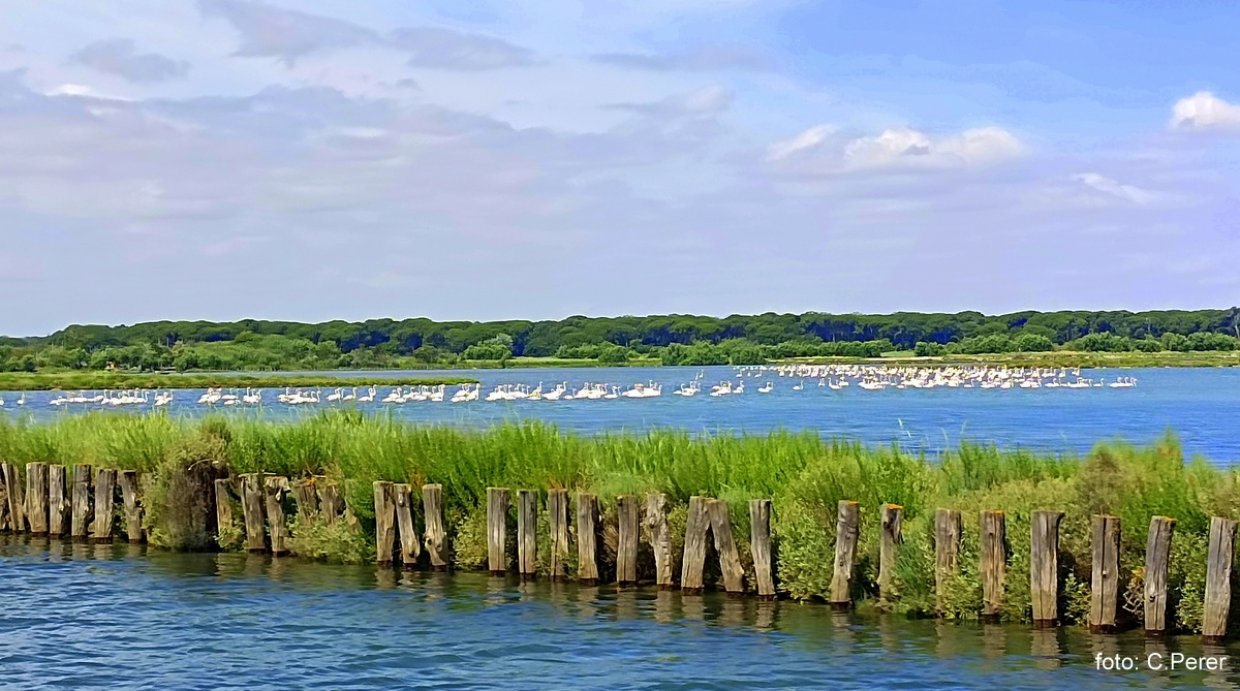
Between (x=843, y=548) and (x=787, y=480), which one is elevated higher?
(x=787, y=480)

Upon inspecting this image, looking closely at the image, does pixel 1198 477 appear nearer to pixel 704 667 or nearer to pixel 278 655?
pixel 704 667

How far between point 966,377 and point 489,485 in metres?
96.2

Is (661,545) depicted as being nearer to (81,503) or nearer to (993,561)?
(993,561)

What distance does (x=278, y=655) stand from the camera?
16031 millimetres

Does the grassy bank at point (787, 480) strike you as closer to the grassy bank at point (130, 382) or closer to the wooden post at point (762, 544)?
the wooden post at point (762, 544)

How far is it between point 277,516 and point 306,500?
0.56 meters

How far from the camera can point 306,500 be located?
71.9 ft

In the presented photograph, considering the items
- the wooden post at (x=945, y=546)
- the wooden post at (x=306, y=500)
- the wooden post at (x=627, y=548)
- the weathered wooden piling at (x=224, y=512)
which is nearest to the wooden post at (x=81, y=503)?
the weathered wooden piling at (x=224, y=512)

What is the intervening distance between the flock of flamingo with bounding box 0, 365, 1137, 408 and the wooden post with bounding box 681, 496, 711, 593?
53401 mm

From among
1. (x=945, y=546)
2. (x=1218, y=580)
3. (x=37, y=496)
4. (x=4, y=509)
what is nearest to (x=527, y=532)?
(x=945, y=546)

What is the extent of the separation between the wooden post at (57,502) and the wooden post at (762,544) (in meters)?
13.0

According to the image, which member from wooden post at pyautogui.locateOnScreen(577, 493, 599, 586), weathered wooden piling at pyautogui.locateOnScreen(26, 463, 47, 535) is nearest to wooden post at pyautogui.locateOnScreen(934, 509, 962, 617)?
wooden post at pyautogui.locateOnScreen(577, 493, 599, 586)

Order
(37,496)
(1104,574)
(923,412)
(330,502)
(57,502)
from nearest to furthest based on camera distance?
(1104,574) → (330,502) → (57,502) → (37,496) → (923,412)

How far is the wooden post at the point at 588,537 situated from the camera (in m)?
18.8
